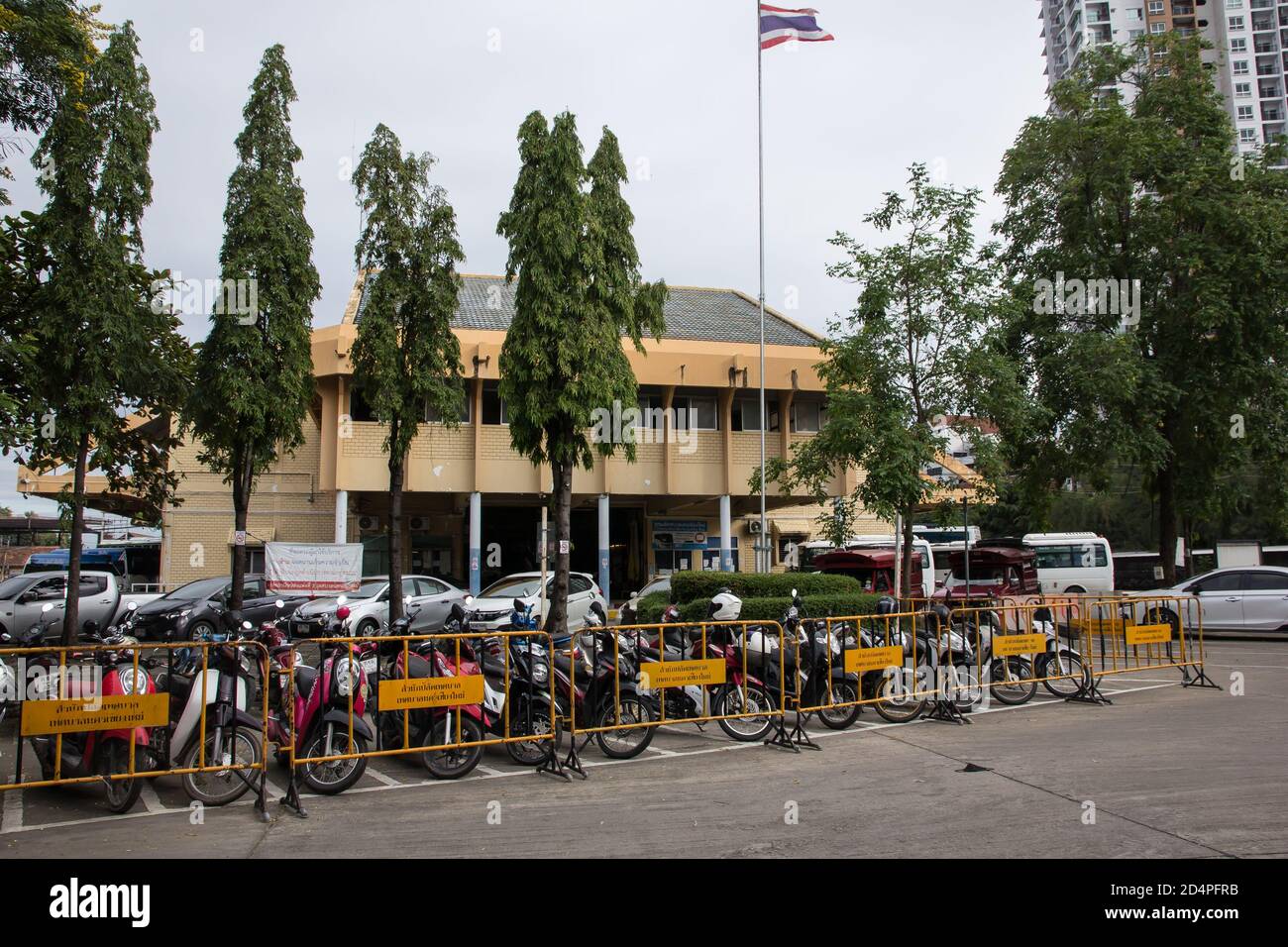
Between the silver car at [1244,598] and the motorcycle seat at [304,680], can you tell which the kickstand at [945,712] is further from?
the silver car at [1244,598]

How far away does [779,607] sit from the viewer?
1694 centimetres

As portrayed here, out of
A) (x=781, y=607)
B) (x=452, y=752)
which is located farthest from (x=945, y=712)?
(x=781, y=607)

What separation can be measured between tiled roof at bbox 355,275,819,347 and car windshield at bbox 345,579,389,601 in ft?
36.6

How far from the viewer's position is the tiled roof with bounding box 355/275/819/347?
32562 mm

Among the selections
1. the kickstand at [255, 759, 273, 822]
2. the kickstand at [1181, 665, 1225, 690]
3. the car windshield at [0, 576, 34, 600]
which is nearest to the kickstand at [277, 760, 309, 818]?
the kickstand at [255, 759, 273, 822]

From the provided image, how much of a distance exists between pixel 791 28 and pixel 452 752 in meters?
21.0

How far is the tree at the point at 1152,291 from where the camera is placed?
2280 cm

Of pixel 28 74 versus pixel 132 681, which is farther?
pixel 28 74

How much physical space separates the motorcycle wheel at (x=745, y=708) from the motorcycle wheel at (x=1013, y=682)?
372 cm

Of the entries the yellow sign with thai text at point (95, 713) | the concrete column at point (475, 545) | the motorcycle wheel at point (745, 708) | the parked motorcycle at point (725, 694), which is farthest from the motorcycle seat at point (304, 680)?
the concrete column at point (475, 545)

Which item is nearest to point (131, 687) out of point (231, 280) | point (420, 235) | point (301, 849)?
point (301, 849)

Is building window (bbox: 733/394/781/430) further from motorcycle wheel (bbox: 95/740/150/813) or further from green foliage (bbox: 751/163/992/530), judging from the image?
motorcycle wheel (bbox: 95/740/150/813)

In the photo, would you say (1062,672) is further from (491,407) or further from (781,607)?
(491,407)
